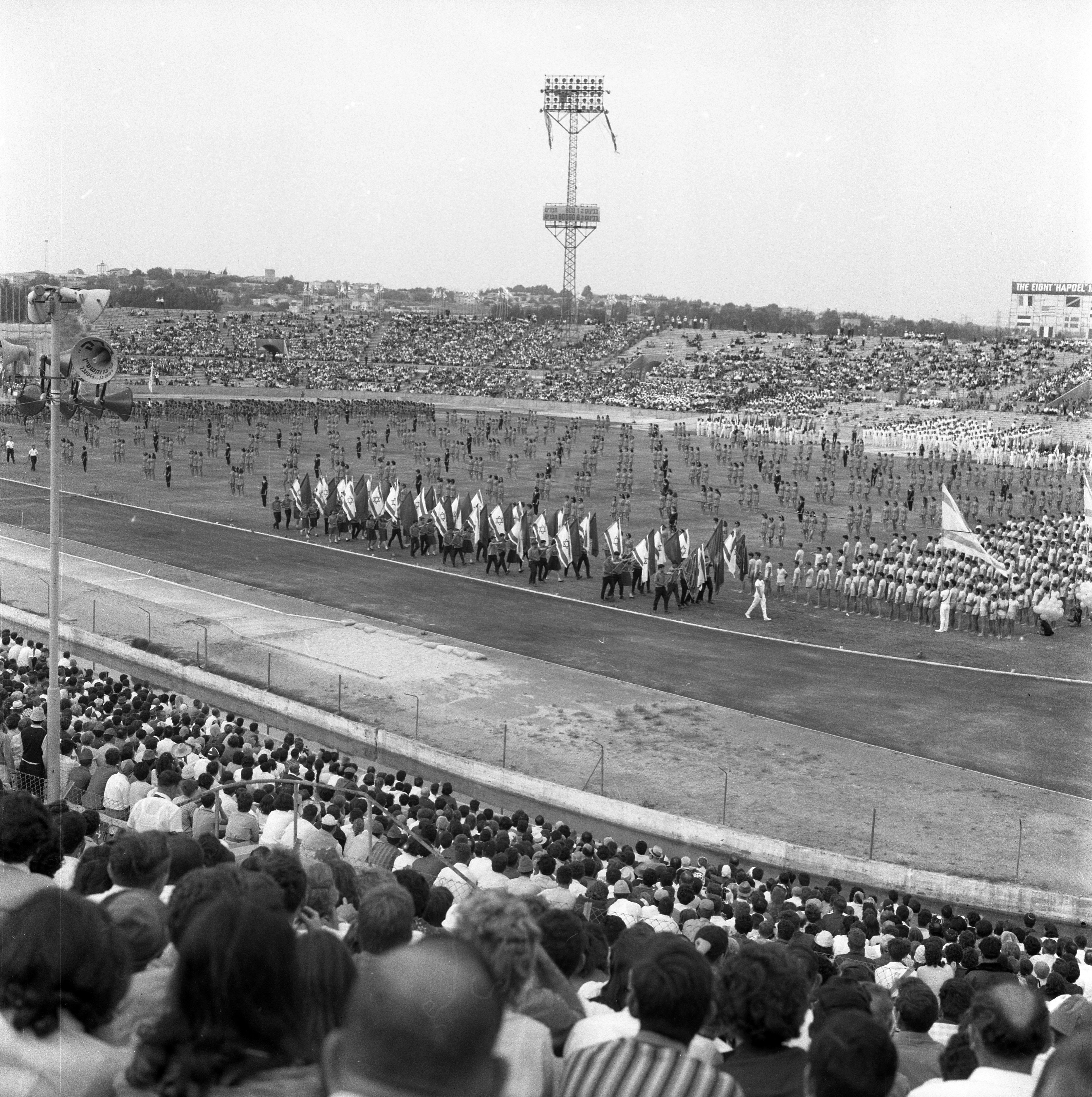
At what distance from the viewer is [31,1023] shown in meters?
3.37

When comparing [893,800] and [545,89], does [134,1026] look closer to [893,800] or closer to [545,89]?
[893,800]

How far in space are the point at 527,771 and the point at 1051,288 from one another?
617ft

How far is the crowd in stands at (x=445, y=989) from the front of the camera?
307 cm

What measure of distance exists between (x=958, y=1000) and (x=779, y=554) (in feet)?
106

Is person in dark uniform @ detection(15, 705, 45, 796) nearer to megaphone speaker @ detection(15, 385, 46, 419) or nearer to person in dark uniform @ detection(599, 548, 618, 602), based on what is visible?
megaphone speaker @ detection(15, 385, 46, 419)

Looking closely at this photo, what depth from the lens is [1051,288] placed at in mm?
187875

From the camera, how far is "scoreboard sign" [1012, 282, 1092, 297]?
174 m

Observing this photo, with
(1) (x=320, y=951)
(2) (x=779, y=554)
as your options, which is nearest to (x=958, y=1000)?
(1) (x=320, y=951)

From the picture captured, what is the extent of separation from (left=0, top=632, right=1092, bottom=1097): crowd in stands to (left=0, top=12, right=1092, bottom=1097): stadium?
0.01 meters

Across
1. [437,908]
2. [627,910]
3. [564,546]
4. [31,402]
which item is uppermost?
[31,402]

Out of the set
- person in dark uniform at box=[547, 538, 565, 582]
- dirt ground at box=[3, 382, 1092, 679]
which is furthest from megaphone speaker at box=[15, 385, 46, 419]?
person in dark uniform at box=[547, 538, 565, 582]

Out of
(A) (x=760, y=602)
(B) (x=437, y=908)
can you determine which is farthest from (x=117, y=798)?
(A) (x=760, y=602)

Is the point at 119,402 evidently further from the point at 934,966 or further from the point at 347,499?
the point at 347,499

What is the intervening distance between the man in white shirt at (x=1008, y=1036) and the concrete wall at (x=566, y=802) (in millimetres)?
10216
